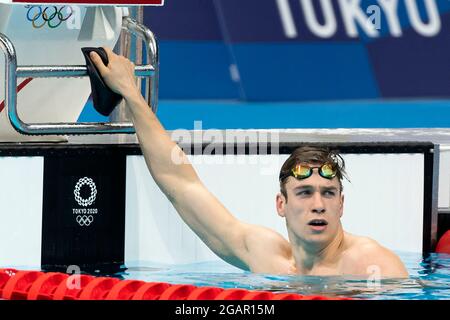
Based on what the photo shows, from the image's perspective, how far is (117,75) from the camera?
478cm

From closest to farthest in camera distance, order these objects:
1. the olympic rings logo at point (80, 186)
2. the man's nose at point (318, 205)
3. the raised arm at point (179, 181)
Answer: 1. the man's nose at point (318, 205)
2. the raised arm at point (179, 181)
3. the olympic rings logo at point (80, 186)

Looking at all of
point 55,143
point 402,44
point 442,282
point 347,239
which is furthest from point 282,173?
point 402,44

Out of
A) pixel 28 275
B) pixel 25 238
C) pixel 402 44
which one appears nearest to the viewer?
pixel 28 275

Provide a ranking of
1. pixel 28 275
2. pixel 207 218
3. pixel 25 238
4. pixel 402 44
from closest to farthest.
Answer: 1. pixel 28 275
2. pixel 207 218
3. pixel 25 238
4. pixel 402 44

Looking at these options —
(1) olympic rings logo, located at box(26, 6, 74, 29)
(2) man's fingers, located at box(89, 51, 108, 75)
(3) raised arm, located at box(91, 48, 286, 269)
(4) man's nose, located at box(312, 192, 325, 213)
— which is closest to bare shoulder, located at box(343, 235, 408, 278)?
(4) man's nose, located at box(312, 192, 325, 213)

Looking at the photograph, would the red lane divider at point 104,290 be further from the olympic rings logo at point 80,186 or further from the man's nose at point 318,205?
the olympic rings logo at point 80,186

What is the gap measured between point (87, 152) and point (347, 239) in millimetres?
1184

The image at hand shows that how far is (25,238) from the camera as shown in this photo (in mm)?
5223

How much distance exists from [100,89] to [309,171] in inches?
32.2

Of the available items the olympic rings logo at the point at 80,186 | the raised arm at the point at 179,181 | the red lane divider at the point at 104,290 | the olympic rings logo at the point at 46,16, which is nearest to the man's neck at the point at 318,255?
the raised arm at the point at 179,181

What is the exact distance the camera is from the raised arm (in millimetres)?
4730

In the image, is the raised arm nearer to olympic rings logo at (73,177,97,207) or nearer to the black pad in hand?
the black pad in hand

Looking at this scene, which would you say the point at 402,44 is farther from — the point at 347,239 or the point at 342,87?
the point at 347,239

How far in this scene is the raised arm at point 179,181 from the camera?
4730mm
